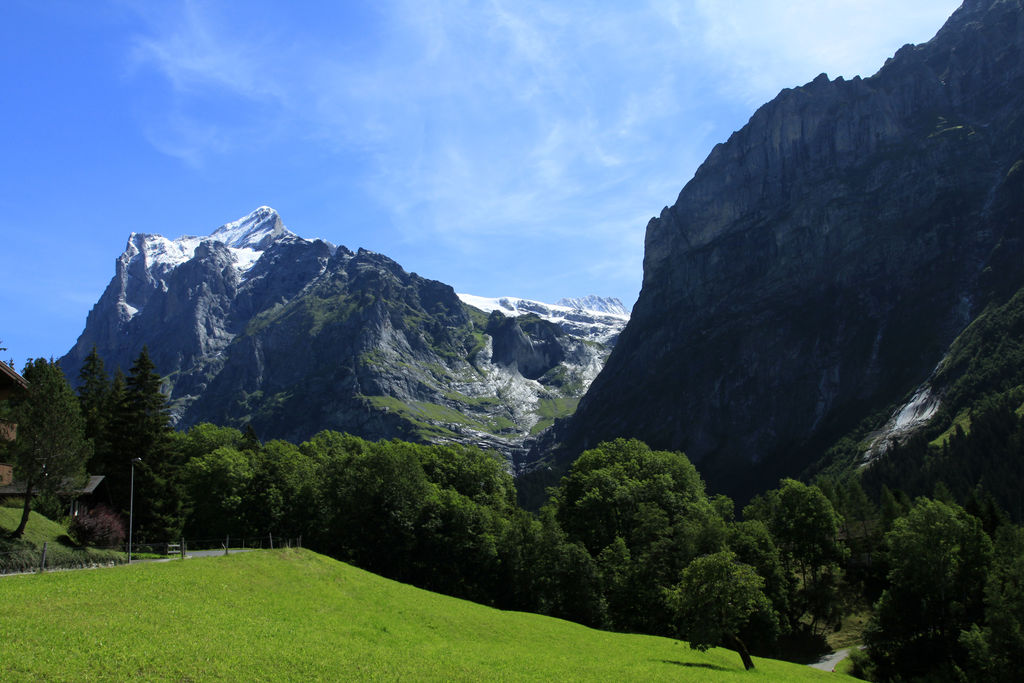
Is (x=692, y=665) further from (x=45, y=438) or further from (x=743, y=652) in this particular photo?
(x=45, y=438)

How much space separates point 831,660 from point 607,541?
25.4m

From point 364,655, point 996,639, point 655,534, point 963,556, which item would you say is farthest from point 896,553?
point 364,655

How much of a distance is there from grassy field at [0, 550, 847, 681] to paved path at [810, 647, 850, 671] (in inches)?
819

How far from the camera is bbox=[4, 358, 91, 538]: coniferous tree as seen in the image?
40.2 metres

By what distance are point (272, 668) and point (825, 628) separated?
3027 inches

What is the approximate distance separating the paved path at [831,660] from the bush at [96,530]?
208 feet

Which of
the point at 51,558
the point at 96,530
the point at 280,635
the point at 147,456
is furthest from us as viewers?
the point at 147,456

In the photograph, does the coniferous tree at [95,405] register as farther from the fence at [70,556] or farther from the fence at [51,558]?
the fence at [51,558]

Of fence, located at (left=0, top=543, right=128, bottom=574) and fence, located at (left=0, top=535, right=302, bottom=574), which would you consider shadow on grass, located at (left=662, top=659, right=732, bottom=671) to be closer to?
fence, located at (left=0, top=535, right=302, bottom=574)

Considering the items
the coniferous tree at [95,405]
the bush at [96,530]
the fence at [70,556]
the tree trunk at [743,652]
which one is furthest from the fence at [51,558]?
the tree trunk at [743,652]

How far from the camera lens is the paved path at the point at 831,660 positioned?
6750 cm

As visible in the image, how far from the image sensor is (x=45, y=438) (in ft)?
133

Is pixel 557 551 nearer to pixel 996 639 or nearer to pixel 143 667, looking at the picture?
pixel 996 639

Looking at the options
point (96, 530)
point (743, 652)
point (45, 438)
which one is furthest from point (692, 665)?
point (45, 438)
